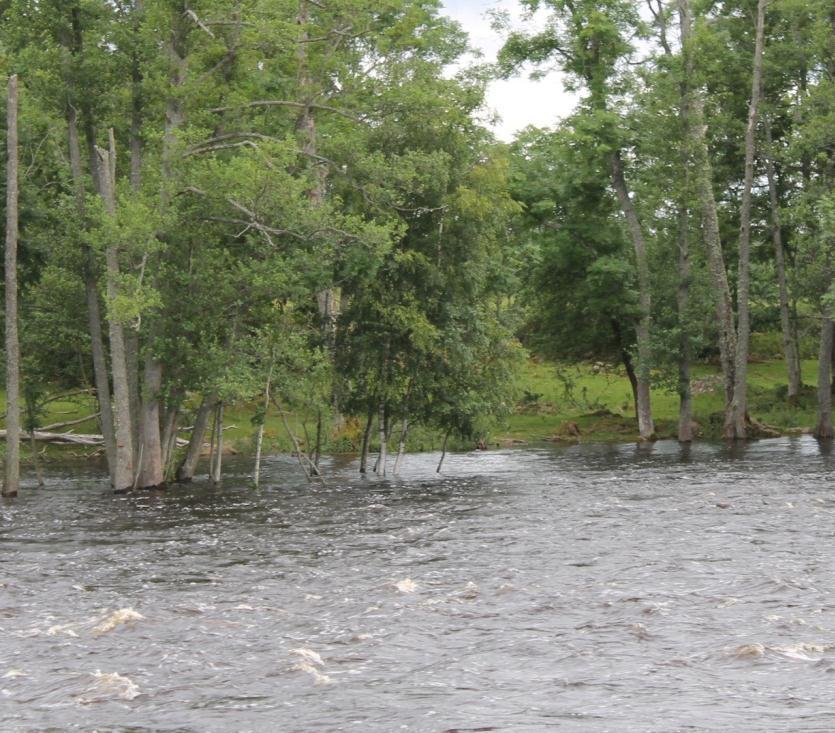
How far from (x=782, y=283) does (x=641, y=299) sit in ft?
21.7

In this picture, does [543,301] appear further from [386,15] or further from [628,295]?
[386,15]

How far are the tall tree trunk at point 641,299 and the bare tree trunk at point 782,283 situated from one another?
605cm

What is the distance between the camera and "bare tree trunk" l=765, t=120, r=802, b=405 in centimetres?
5409

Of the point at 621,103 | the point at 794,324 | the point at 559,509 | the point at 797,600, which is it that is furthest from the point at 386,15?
the point at 794,324

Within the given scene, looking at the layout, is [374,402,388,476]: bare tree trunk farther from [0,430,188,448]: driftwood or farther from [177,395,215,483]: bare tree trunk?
[0,430,188,448]: driftwood

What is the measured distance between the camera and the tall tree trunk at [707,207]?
50.8 metres

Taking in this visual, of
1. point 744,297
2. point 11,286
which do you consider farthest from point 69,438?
point 744,297

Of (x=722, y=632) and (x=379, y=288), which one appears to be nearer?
(x=722, y=632)

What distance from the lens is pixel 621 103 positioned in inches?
2119

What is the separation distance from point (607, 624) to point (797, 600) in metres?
3.04

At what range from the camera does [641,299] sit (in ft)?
178

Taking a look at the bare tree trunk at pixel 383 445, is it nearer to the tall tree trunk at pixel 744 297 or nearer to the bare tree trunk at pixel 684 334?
the bare tree trunk at pixel 684 334

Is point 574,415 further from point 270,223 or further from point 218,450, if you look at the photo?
point 270,223

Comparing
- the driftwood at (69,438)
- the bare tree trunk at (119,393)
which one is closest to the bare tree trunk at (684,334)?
the driftwood at (69,438)
